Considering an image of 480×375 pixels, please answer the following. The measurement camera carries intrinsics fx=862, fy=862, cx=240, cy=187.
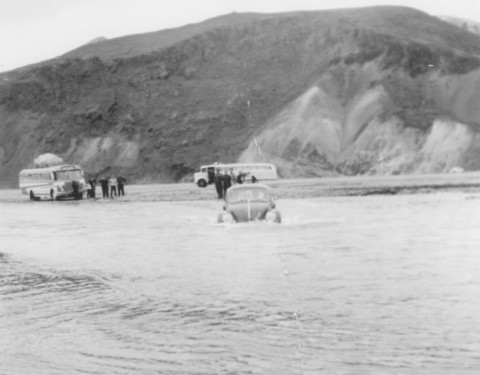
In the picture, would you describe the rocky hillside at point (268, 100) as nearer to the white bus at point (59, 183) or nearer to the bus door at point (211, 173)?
the bus door at point (211, 173)

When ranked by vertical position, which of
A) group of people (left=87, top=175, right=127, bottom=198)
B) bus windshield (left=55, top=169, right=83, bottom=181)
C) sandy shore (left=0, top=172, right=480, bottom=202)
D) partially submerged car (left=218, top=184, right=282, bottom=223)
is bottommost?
sandy shore (left=0, top=172, right=480, bottom=202)

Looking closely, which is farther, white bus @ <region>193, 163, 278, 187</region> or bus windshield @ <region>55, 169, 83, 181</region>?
white bus @ <region>193, 163, 278, 187</region>

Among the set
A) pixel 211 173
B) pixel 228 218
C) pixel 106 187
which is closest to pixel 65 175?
pixel 106 187

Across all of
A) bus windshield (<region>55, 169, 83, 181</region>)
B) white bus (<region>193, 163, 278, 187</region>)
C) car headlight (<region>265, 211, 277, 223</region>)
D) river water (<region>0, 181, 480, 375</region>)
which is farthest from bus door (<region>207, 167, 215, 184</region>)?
river water (<region>0, 181, 480, 375</region>)

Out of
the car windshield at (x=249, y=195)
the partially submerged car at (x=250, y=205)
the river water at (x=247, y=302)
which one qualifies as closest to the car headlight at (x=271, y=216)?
the partially submerged car at (x=250, y=205)

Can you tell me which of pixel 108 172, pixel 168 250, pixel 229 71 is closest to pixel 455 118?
pixel 229 71

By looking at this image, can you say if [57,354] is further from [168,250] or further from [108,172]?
[108,172]

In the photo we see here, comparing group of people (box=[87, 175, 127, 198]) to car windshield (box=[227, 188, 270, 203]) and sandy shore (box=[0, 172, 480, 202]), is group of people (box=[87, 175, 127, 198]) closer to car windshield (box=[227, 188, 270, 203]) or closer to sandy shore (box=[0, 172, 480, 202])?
sandy shore (box=[0, 172, 480, 202])
